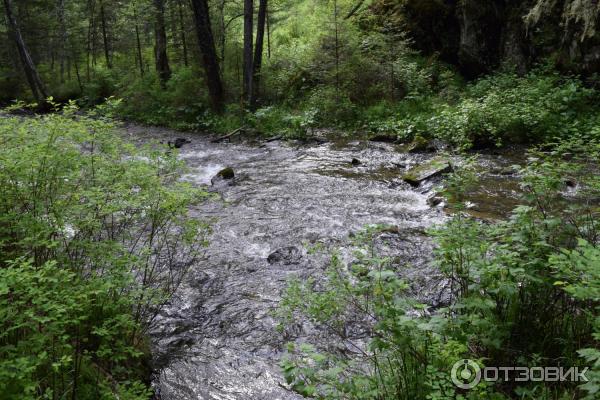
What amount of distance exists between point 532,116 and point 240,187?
318 inches

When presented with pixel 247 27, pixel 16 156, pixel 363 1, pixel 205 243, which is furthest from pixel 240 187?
pixel 363 1

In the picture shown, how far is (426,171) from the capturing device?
9.95 meters

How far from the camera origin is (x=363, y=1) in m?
20.7

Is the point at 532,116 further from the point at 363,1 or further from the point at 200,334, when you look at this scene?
the point at 363,1

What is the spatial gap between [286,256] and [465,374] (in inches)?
161

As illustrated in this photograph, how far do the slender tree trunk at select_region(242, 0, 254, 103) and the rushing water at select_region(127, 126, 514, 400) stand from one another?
616 cm

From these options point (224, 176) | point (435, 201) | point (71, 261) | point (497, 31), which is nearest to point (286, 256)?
point (71, 261)

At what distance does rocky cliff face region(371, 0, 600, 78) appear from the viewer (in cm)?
1252

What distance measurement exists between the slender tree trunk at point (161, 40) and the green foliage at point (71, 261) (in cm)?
1930

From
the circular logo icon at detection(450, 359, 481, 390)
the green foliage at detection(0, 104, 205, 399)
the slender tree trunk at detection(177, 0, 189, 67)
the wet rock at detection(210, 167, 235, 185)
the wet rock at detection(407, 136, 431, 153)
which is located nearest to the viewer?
the green foliage at detection(0, 104, 205, 399)

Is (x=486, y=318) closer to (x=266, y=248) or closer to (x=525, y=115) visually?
(x=266, y=248)

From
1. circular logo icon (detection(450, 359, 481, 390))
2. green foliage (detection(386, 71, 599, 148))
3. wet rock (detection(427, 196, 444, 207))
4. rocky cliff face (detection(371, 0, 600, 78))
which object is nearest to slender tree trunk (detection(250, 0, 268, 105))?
rocky cliff face (detection(371, 0, 600, 78))

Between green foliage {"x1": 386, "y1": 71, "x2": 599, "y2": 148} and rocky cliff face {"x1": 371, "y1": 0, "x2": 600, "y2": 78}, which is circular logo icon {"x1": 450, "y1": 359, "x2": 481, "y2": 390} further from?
rocky cliff face {"x1": 371, "y1": 0, "x2": 600, "y2": 78}

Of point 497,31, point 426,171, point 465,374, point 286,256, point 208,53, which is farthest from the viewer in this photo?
point 208,53
